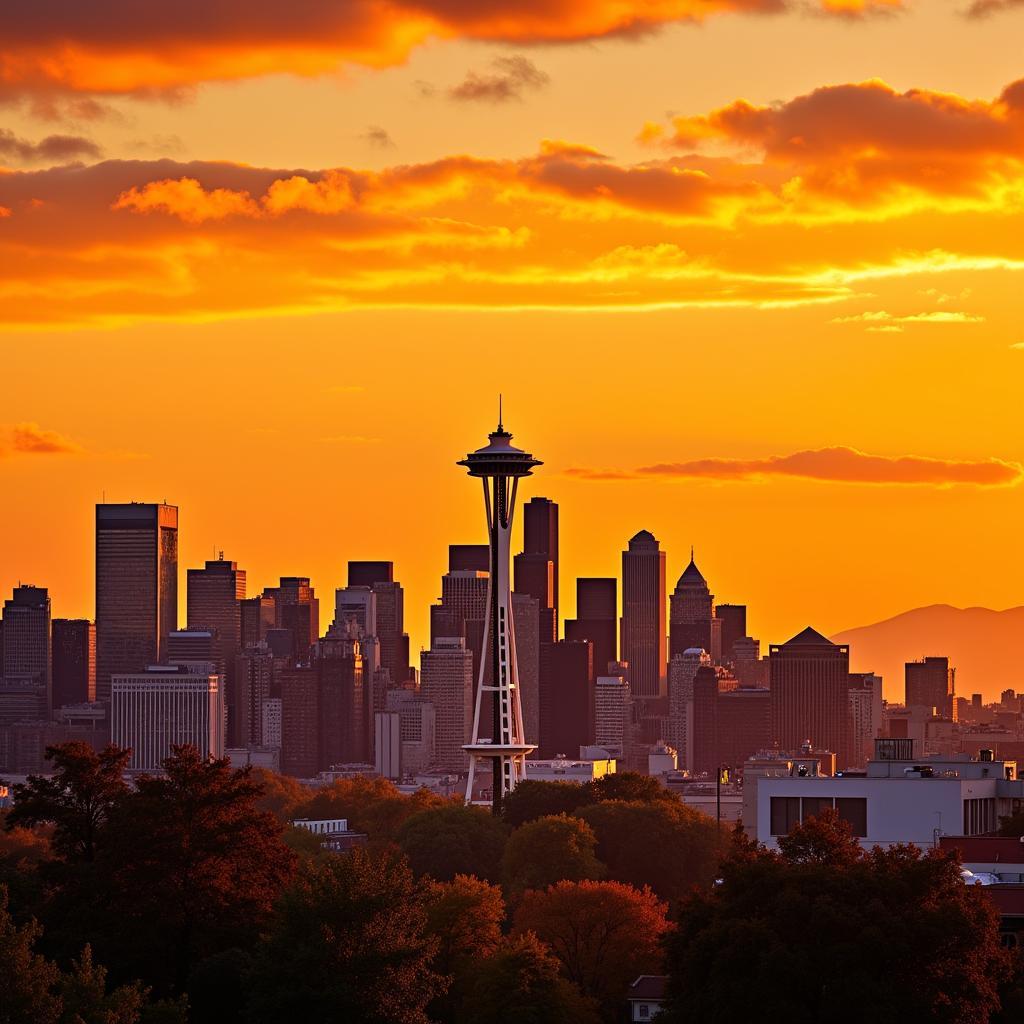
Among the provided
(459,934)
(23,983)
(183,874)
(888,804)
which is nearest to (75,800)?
(183,874)

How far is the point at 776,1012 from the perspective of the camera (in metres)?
92.8

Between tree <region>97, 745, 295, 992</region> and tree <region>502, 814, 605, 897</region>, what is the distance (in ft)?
173

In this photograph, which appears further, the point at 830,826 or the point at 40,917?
the point at 40,917

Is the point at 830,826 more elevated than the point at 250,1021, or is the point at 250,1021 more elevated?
the point at 830,826

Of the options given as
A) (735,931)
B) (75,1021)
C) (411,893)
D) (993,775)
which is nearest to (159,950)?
(411,893)

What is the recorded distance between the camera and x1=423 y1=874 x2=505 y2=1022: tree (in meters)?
123

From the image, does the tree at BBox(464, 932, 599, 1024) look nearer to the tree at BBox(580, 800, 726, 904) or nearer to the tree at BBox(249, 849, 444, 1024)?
the tree at BBox(249, 849, 444, 1024)

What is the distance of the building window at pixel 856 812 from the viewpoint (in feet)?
477

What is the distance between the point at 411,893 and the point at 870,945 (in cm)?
2176

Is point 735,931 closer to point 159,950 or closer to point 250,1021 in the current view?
point 250,1021

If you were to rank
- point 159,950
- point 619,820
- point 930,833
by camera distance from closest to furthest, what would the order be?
point 159,950 < point 930,833 < point 619,820

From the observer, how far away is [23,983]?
95.9 meters

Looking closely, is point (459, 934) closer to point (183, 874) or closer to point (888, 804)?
point (183, 874)

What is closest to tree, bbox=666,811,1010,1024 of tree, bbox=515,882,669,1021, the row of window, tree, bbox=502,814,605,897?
tree, bbox=515,882,669,1021
